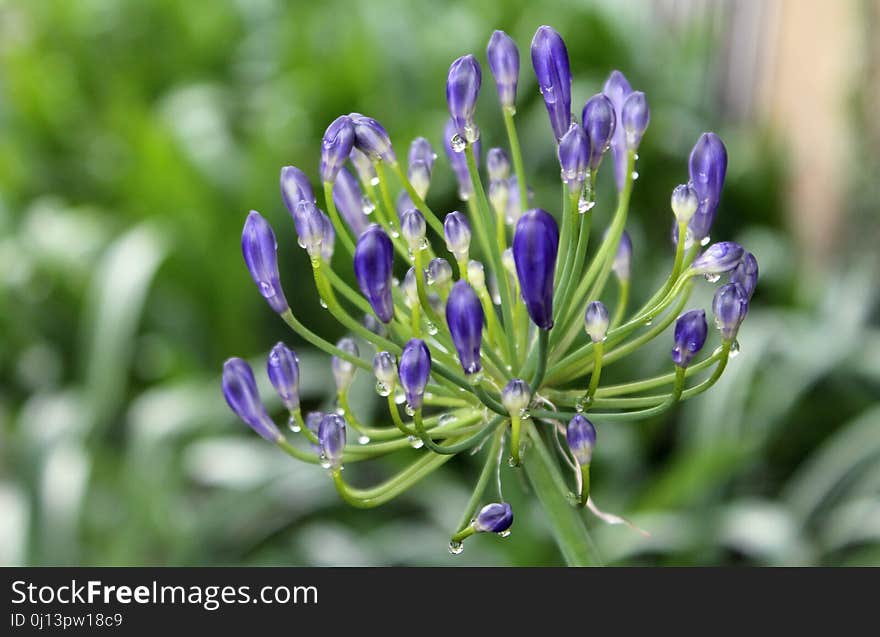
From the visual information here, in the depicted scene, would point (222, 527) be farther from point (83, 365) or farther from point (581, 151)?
point (581, 151)

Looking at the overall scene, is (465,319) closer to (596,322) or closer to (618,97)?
(596,322)

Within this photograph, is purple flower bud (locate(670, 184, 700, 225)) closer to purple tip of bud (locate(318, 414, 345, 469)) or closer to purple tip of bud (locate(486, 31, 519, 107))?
purple tip of bud (locate(486, 31, 519, 107))

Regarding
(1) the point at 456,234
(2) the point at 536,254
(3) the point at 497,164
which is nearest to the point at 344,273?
(3) the point at 497,164

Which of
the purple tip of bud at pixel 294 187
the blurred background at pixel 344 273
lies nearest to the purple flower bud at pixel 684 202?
the purple tip of bud at pixel 294 187

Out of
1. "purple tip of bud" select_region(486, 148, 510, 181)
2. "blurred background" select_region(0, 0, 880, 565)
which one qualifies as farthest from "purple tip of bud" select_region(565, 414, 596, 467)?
"blurred background" select_region(0, 0, 880, 565)

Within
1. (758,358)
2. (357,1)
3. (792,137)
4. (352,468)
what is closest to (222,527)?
(352,468)

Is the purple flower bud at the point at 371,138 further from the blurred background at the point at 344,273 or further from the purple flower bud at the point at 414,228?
the blurred background at the point at 344,273
